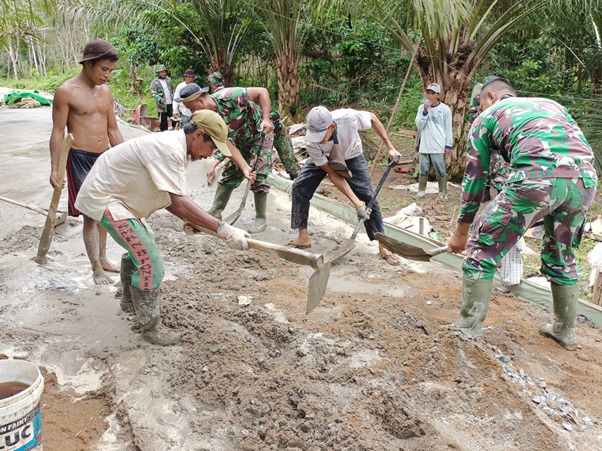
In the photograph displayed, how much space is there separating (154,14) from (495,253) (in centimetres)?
1145

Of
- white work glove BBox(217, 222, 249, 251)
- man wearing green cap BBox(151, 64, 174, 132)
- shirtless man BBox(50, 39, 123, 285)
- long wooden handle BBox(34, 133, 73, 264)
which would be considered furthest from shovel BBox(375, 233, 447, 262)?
man wearing green cap BBox(151, 64, 174, 132)

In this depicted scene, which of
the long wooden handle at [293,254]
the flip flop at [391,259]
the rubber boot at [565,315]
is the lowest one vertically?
the flip flop at [391,259]

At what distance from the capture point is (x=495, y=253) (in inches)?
117

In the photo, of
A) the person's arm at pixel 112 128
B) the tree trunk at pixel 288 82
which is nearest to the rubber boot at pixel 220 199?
the person's arm at pixel 112 128

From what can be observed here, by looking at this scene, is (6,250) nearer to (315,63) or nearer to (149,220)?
(149,220)

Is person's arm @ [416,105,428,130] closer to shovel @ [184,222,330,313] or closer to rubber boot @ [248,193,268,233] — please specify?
rubber boot @ [248,193,268,233]

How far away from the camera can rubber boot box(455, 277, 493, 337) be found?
3.05m

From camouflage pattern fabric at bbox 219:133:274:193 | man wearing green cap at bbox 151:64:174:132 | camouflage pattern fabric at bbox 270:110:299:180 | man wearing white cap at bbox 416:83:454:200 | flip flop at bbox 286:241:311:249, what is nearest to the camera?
flip flop at bbox 286:241:311:249

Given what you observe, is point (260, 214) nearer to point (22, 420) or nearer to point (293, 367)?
point (293, 367)

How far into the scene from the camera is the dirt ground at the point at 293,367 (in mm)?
2424

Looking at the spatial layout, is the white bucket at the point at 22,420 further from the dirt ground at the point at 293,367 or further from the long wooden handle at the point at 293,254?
the long wooden handle at the point at 293,254

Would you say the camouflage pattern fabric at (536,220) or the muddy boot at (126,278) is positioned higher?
the camouflage pattern fabric at (536,220)

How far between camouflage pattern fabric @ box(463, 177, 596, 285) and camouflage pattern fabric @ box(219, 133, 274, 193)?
2.66m

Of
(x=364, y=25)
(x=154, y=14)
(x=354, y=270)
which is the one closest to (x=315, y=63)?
(x=364, y=25)
